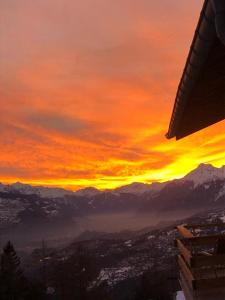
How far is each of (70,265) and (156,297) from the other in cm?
3139

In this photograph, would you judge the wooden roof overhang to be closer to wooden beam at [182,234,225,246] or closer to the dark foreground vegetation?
wooden beam at [182,234,225,246]

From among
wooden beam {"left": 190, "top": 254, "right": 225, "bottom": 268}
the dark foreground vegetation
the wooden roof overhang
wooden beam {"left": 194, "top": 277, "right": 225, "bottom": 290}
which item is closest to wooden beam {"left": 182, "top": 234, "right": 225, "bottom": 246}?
wooden beam {"left": 190, "top": 254, "right": 225, "bottom": 268}

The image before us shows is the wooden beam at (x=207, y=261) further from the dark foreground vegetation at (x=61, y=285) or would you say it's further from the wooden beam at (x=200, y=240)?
the dark foreground vegetation at (x=61, y=285)

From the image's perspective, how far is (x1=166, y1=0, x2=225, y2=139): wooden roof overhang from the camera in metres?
4.51

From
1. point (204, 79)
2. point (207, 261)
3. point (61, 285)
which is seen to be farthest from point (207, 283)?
point (61, 285)

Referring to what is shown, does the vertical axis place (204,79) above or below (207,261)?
above

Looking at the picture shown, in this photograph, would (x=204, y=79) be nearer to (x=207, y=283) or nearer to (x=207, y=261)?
(x=207, y=261)

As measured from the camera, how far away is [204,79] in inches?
265

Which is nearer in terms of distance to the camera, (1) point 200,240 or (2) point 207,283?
(2) point 207,283

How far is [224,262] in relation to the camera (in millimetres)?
6789

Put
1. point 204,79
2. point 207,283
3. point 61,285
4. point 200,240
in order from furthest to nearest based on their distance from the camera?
point 61,285
point 200,240
point 204,79
point 207,283

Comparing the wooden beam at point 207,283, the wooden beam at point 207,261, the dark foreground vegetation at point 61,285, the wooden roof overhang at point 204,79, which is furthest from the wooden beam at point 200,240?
the dark foreground vegetation at point 61,285

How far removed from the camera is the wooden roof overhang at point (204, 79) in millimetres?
4509

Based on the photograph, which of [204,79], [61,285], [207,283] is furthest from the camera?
[61,285]
